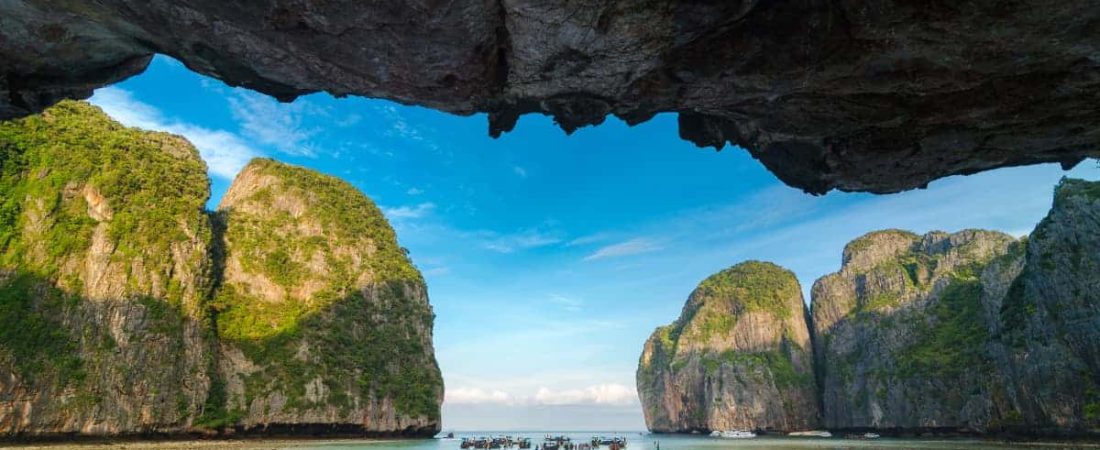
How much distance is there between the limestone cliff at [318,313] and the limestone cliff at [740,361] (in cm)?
6387

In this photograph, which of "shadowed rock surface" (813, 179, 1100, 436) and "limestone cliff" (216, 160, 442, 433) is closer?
"shadowed rock surface" (813, 179, 1100, 436)

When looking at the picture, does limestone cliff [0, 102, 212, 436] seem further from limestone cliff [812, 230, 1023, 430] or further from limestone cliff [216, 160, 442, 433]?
limestone cliff [812, 230, 1023, 430]

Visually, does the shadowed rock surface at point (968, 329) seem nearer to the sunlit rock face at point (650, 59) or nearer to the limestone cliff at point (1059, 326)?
the limestone cliff at point (1059, 326)

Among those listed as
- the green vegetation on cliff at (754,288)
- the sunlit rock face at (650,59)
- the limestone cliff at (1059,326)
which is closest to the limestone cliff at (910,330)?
the limestone cliff at (1059,326)

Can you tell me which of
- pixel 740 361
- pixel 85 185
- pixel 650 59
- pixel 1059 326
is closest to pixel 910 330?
pixel 740 361

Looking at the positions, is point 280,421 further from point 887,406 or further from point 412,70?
point 887,406

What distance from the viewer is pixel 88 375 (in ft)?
138

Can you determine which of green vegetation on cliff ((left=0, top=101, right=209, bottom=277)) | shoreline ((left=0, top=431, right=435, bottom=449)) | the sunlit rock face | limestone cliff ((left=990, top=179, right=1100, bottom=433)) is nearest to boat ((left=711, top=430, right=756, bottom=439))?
limestone cliff ((left=990, top=179, right=1100, bottom=433))

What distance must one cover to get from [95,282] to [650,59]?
56838 mm

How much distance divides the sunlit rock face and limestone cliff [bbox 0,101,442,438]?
4237cm

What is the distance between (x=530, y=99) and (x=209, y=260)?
63.7 metres

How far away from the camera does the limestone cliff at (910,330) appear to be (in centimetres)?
6988

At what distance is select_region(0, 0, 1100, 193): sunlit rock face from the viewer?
784 cm

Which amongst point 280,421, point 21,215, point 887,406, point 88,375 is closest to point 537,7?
point 88,375
